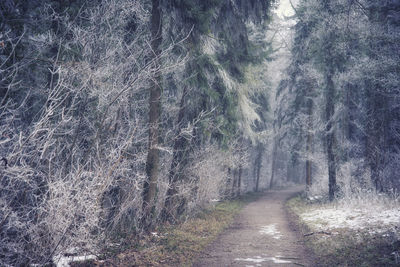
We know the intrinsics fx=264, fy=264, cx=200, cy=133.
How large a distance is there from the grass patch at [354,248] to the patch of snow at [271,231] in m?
1.01

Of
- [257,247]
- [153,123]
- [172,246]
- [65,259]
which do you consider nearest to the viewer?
[65,259]

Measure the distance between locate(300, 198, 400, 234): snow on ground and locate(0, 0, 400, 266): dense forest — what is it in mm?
924

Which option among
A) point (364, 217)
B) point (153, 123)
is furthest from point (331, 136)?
point (153, 123)

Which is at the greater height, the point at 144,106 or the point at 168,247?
the point at 144,106

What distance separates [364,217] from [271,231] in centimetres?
318

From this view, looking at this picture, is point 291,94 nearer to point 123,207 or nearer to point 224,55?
point 224,55

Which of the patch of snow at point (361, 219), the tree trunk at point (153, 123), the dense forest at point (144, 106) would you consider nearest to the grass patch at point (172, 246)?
the dense forest at point (144, 106)

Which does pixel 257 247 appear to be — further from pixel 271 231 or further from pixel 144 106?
pixel 144 106

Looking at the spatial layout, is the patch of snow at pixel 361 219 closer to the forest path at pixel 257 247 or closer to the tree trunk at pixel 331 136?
the forest path at pixel 257 247

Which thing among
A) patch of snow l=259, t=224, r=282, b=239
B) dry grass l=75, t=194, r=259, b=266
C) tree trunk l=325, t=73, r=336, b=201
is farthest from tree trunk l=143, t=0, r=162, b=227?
tree trunk l=325, t=73, r=336, b=201

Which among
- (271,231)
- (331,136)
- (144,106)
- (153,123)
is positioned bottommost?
(271,231)

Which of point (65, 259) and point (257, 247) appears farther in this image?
point (257, 247)

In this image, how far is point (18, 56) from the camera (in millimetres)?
5285

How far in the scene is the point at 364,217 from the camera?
29.8 ft
